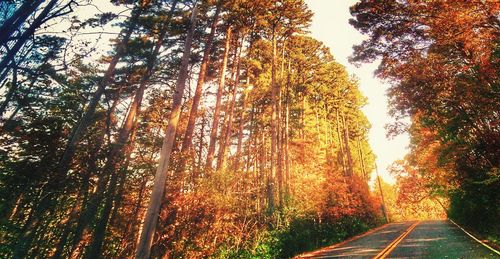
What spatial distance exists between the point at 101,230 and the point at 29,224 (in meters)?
2.11

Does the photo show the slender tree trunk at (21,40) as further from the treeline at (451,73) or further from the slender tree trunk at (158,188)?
the treeline at (451,73)

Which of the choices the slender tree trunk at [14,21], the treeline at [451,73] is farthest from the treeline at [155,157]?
the treeline at [451,73]

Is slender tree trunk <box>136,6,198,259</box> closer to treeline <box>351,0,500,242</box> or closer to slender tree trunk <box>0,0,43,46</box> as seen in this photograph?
slender tree trunk <box>0,0,43,46</box>

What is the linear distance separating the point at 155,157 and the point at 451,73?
45.1ft

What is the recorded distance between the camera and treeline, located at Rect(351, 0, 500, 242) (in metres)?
8.98

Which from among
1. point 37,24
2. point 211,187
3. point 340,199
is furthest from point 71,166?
point 340,199

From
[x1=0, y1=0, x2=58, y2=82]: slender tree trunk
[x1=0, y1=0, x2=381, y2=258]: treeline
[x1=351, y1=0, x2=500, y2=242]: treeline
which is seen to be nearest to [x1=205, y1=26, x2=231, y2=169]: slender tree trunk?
[x1=0, y1=0, x2=381, y2=258]: treeline

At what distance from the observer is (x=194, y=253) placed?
24.9 ft

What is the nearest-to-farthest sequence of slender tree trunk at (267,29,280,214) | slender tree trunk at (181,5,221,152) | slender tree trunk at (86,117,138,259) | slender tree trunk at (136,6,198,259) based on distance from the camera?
slender tree trunk at (136,6,198,259), slender tree trunk at (86,117,138,259), slender tree trunk at (181,5,221,152), slender tree trunk at (267,29,280,214)

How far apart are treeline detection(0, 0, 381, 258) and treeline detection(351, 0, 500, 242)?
6651 mm

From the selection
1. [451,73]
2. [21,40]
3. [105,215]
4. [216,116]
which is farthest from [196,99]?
[451,73]

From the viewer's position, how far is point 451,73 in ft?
34.1

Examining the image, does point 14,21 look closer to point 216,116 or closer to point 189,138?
point 189,138

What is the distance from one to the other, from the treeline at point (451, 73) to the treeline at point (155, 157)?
21.8 feet
